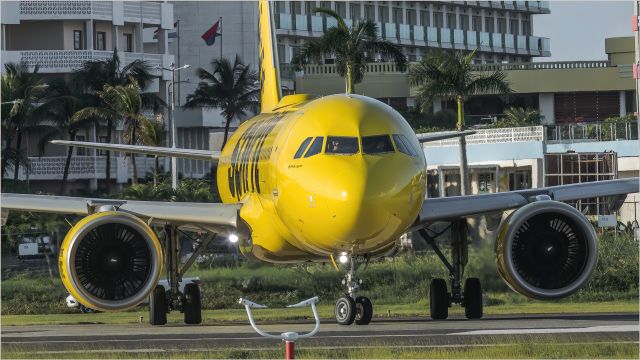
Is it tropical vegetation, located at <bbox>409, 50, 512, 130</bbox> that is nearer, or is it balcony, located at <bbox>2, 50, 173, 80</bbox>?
tropical vegetation, located at <bbox>409, 50, 512, 130</bbox>

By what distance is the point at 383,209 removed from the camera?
25375 mm

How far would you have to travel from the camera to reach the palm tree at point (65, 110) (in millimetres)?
85625

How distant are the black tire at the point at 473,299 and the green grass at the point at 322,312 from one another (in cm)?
406

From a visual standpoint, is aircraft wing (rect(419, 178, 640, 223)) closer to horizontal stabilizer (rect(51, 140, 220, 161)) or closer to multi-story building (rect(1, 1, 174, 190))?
horizontal stabilizer (rect(51, 140, 220, 161))

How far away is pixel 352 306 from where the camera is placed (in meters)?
27.7

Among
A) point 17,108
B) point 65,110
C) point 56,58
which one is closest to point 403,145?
point 17,108

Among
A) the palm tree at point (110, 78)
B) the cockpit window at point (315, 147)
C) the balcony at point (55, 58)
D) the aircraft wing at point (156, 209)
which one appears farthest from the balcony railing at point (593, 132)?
the cockpit window at point (315, 147)

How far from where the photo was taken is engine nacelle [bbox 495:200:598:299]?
29891 millimetres

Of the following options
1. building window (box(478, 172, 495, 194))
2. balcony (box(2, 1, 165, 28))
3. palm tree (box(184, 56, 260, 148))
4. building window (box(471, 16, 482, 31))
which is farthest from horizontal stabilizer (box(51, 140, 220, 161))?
building window (box(471, 16, 482, 31))

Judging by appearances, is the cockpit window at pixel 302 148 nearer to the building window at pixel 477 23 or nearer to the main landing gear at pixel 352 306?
the main landing gear at pixel 352 306

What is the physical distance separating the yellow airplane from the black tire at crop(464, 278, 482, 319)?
0.03m

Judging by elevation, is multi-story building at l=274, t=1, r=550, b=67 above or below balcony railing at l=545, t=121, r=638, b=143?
above

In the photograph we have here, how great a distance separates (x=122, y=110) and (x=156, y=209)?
54660 mm

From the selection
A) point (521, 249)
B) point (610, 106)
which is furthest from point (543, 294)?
point (610, 106)
